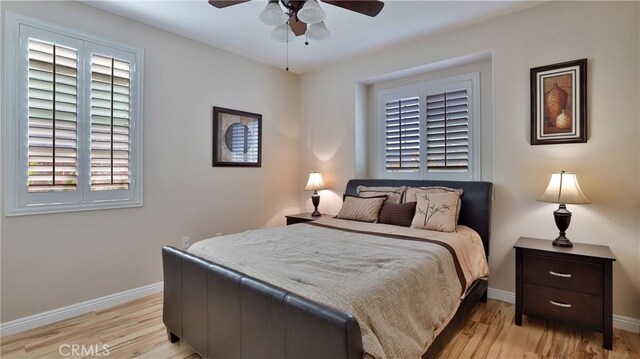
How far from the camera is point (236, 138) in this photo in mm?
3918

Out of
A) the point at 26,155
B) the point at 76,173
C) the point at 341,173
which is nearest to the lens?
the point at 26,155

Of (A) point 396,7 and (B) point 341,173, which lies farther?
(B) point 341,173

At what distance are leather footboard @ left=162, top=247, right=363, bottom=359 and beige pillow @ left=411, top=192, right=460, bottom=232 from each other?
1813mm

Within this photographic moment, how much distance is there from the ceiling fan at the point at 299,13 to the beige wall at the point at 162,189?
1.47 meters

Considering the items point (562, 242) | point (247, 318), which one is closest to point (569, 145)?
point (562, 242)

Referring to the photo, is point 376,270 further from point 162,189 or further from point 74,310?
point 74,310

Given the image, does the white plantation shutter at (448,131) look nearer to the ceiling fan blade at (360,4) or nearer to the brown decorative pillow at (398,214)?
the brown decorative pillow at (398,214)

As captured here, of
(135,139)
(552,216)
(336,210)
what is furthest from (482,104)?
(135,139)

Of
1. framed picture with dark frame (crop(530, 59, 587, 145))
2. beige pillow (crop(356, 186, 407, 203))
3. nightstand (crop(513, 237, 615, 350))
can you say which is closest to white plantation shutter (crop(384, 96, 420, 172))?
beige pillow (crop(356, 186, 407, 203))

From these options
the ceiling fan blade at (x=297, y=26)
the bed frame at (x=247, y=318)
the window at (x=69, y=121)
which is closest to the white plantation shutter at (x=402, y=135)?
the bed frame at (x=247, y=318)

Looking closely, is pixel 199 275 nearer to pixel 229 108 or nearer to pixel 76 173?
pixel 76 173

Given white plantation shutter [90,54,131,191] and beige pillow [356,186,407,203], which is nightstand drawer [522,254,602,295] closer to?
beige pillow [356,186,407,203]

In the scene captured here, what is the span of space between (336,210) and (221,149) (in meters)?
1.72

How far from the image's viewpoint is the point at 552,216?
2.71 meters
